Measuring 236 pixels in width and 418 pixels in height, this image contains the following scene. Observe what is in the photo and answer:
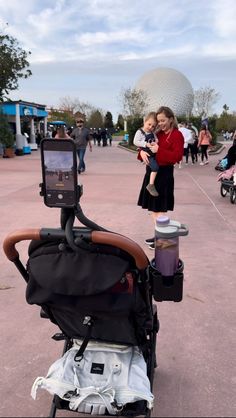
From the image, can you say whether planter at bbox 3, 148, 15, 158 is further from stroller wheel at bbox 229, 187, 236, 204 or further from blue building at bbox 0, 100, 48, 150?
stroller wheel at bbox 229, 187, 236, 204

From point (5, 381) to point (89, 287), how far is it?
129 cm

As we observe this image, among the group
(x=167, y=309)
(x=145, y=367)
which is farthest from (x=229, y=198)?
(x=145, y=367)

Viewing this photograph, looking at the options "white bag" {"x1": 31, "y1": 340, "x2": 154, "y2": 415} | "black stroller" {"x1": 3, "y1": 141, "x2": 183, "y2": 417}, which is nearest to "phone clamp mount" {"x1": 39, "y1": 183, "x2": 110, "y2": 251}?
"black stroller" {"x1": 3, "y1": 141, "x2": 183, "y2": 417}

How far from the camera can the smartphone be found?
1.91 m

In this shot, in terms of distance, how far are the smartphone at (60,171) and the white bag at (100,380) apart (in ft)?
2.57

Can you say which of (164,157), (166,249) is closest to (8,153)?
(164,157)

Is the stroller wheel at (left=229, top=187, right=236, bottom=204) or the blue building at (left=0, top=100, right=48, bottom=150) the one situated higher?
the blue building at (left=0, top=100, right=48, bottom=150)

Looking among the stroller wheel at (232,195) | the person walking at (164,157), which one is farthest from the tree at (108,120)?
the person walking at (164,157)

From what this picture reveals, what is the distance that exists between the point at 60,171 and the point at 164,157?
10.2ft

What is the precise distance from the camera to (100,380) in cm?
209

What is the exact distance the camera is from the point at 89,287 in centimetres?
184

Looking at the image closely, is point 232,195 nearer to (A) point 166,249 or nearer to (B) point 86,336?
(A) point 166,249

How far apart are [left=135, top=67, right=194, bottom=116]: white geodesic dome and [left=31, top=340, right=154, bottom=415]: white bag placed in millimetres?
61998

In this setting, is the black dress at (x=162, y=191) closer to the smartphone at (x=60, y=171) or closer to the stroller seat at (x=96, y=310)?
the stroller seat at (x=96, y=310)
